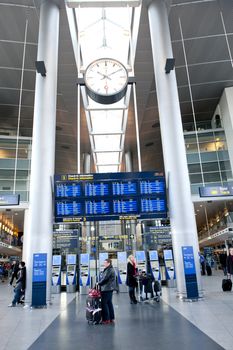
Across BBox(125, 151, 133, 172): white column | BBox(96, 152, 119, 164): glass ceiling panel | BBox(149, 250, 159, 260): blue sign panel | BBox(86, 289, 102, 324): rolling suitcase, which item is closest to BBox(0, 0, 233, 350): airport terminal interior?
BBox(86, 289, 102, 324): rolling suitcase

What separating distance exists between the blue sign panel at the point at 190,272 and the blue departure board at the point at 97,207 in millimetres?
2765

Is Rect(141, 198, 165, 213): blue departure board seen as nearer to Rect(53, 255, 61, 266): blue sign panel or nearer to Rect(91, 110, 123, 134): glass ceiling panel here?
Rect(53, 255, 61, 266): blue sign panel

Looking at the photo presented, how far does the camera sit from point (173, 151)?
10.5m

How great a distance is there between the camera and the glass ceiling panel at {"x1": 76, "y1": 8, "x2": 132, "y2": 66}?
14.0 meters

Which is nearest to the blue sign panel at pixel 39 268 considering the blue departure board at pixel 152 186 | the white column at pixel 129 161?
the blue departure board at pixel 152 186

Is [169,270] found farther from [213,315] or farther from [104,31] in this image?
[104,31]

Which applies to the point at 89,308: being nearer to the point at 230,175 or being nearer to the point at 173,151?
the point at 173,151

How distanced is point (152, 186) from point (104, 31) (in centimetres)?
880

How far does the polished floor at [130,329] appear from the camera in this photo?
15.8 feet

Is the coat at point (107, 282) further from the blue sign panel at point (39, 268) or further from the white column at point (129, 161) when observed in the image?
the white column at point (129, 161)

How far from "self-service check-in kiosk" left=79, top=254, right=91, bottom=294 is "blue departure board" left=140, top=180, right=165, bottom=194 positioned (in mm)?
5590

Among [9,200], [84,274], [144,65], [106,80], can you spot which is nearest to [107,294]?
[84,274]

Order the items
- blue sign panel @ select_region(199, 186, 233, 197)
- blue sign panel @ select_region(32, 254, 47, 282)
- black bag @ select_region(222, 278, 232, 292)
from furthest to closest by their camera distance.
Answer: blue sign panel @ select_region(199, 186, 233, 197), black bag @ select_region(222, 278, 232, 292), blue sign panel @ select_region(32, 254, 47, 282)

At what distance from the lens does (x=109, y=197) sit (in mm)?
9844
